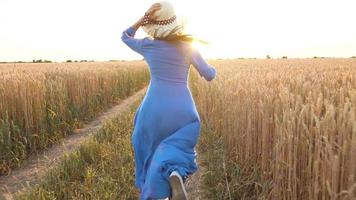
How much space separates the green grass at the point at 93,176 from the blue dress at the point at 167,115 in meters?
1.00

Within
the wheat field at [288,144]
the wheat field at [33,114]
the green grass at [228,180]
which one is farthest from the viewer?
the wheat field at [33,114]

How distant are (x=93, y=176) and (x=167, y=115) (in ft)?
6.22

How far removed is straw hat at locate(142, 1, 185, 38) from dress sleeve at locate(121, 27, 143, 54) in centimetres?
23

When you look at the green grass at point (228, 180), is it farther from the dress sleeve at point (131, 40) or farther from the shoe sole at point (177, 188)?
the dress sleeve at point (131, 40)

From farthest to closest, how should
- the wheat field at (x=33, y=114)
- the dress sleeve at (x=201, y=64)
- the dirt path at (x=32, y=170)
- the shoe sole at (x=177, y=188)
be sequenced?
the wheat field at (x=33, y=114) < the dirt path at (x=32, y=170) < the dress sleeve at (x=201, y=64) < the shoe sole at (x=177, y=188)

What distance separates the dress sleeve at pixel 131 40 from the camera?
134 inches

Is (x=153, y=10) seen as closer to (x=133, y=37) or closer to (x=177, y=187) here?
(x=133, y=37)

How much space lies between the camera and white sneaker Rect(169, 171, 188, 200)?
3.04 m

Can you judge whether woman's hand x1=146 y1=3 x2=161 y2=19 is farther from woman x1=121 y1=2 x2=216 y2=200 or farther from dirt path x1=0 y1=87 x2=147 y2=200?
dirt path x1=0 y1=87 x2=147 y2=200

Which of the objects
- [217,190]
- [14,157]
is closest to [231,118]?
[217,190]

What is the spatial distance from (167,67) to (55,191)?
2090mm

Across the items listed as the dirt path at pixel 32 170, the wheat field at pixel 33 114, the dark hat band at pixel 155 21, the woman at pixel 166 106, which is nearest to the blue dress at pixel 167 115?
the woman at pixel 166 106

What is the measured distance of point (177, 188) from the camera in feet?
10.1

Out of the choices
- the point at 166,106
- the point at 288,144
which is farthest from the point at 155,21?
the point at 288,144
